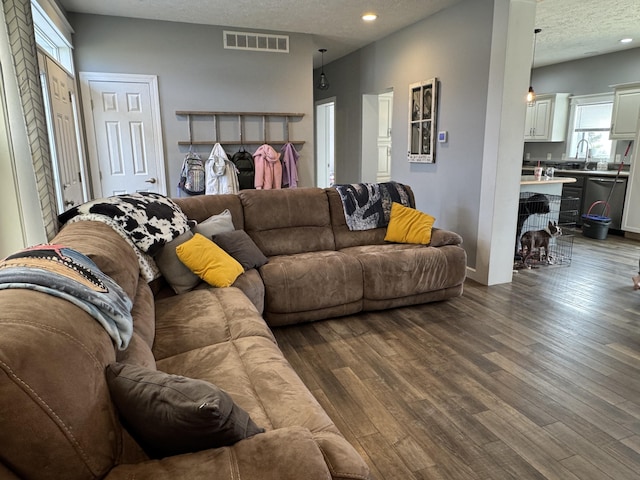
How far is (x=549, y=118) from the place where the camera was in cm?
750

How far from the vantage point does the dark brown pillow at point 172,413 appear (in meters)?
0.98

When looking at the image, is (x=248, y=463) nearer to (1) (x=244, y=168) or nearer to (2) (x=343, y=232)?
(2) (x=343, y=232)

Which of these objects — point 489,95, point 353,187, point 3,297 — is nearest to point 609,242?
point 489,95

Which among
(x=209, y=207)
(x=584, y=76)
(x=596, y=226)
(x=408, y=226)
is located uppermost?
(x=584, y=76)

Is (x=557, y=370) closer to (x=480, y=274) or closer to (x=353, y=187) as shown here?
(x=480, y=274)

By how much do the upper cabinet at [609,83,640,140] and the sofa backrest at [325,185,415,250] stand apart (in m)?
4.77

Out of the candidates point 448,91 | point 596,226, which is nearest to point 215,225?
point 448,91

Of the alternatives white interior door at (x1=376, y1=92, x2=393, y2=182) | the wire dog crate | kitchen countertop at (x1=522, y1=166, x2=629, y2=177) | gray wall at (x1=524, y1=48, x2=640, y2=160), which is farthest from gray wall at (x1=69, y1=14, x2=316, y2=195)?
gray wall at (x1=524, y1=48, x2=640, y2=160)

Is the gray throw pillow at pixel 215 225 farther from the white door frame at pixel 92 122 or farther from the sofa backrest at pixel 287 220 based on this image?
the white door frame at pixel 92 122

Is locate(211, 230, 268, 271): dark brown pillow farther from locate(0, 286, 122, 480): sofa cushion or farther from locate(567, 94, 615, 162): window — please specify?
locate(567, 94, 615, 162): window

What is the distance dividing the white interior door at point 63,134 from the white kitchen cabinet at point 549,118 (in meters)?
7.11

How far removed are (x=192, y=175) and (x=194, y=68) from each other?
126 cm

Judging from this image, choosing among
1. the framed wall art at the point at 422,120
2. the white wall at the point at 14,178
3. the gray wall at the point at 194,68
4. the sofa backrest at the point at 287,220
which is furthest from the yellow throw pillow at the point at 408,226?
the white wall at the point at 14,178

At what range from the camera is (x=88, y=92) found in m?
4.52
